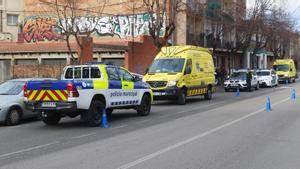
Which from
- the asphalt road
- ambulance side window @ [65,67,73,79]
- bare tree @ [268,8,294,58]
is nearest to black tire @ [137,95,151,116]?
the asphalt road

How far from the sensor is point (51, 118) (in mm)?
15219

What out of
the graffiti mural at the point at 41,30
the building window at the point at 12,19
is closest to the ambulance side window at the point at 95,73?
the graffiti mural at the point at 41,30

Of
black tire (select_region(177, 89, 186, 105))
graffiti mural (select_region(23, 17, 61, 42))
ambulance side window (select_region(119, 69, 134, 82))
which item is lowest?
black tire (select_region(177, 89, 186, 105))

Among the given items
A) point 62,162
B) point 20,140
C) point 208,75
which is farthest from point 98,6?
point 62,162

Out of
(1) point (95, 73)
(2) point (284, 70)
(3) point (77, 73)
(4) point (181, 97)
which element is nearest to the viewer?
(1) point (95, 73)

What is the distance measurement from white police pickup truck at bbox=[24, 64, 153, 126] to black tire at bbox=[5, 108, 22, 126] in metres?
0.86

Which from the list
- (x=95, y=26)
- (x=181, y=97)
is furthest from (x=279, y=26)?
(x=181, y=97)

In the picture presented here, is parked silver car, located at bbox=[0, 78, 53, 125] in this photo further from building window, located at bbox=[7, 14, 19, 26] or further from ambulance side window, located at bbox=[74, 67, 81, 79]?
building window, located at bbox=[7, 14, 19, 26]

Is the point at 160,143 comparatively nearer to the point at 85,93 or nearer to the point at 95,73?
the point at 85,93

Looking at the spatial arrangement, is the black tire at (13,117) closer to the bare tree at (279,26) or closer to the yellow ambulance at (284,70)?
the yellow ambulance at (284,70)

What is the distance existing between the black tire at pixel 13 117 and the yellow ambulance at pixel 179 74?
309 inches

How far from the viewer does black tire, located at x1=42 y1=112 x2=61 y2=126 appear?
15094 millimetres

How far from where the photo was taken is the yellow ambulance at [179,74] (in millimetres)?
21906

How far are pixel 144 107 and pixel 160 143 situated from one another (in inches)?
260
